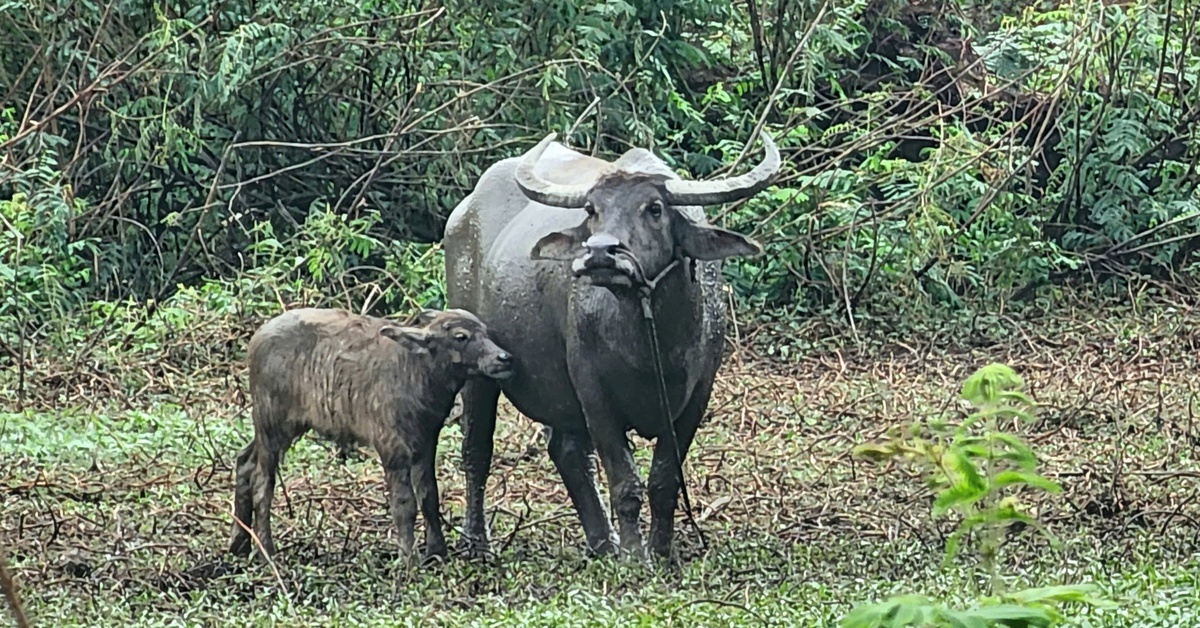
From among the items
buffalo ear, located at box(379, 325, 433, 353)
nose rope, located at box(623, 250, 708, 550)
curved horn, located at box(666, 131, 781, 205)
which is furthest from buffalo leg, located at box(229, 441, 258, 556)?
curved horn, located at box(666, 131, 781, 205)

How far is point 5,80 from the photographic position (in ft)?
43.1

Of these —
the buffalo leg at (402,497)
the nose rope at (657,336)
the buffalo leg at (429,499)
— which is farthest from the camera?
the buffalo leg at (429,499)

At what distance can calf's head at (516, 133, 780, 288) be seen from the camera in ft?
21.6

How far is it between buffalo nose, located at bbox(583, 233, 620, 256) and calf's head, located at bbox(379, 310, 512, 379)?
775 mm

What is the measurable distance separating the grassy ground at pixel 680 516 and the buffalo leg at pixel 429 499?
0.19m

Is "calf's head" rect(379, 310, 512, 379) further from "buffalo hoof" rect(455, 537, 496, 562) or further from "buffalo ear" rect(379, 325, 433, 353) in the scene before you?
"buffalo hoof" rect(455, 537, 496, 562)

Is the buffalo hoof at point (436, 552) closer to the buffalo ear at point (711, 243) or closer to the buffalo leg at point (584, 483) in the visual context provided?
the buffalo leg at point (584, 483)

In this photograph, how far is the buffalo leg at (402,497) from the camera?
6.95 m

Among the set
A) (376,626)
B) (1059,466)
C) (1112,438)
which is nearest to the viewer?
(376,626)

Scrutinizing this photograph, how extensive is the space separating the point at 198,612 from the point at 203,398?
4.66m

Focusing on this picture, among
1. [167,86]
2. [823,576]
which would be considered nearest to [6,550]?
[823,576]

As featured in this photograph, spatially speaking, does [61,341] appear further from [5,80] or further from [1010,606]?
[1010,606]

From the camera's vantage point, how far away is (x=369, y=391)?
7070 millimetres

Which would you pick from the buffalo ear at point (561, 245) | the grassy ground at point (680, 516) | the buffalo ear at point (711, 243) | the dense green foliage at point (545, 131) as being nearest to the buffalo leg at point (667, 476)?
the grassy ground at point (680, 516)
